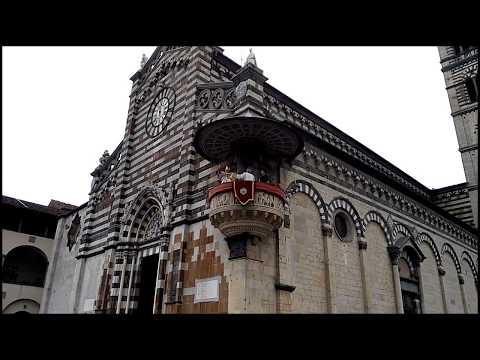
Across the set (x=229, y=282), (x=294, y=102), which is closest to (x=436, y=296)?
(x=294, y=102)

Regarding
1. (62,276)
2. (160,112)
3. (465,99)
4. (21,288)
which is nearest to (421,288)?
(160,112)

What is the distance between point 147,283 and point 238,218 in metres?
6.66

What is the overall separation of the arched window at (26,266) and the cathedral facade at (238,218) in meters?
3.57

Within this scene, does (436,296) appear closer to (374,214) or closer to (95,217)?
(374,214)

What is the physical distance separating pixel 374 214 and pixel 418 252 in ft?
11.8

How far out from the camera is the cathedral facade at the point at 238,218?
35.4 feet

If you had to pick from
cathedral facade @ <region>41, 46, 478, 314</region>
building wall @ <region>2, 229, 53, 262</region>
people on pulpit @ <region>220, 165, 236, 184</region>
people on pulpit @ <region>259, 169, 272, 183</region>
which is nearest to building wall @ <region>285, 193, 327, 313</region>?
cathedral facade @ <region>41, 46, 478, 314</region>

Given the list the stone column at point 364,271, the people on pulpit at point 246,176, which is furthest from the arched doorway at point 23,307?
the stone column at point 364,271

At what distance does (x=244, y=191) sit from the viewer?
10297 millimetres

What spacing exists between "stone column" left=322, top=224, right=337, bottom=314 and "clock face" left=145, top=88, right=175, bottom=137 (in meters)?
7.99

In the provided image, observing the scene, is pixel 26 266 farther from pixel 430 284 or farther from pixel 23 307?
pixel 430 284

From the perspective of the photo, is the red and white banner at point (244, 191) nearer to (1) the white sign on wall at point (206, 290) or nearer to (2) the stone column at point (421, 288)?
(1) the white sign on wall at point (206, 290)

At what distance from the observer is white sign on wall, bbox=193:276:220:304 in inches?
429
